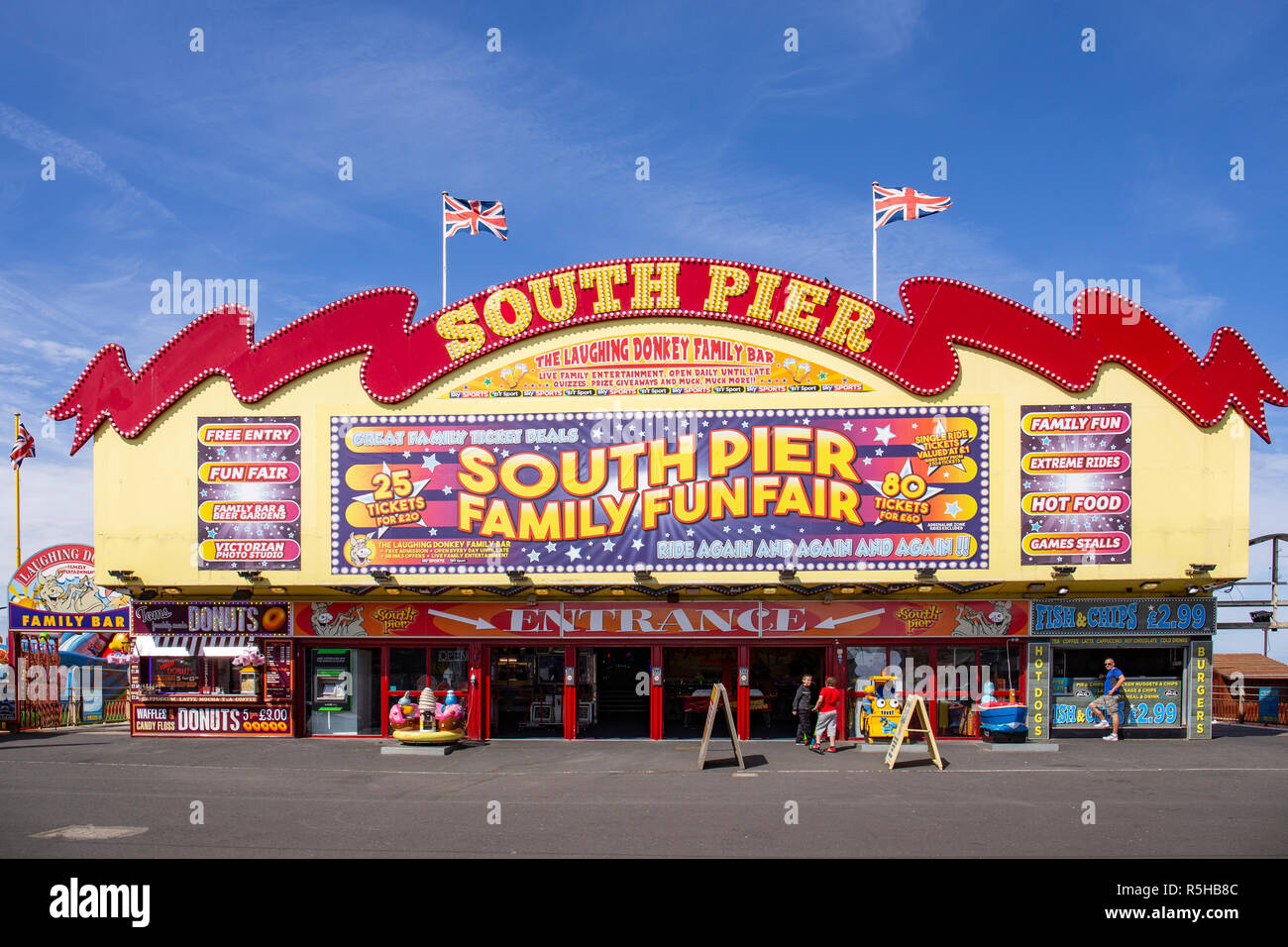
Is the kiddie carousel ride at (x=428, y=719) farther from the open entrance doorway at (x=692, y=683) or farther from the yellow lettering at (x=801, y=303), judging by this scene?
the yellow lettering at (x=801, y=303)

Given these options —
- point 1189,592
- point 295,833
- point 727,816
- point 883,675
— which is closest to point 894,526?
point 883,675

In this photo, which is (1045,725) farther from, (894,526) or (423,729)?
(423,729)

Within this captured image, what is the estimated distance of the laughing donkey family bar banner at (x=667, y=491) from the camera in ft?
71.5

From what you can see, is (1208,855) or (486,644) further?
(486,644)

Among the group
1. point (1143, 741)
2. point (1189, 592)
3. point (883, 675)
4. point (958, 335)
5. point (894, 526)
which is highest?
point (958, 335)

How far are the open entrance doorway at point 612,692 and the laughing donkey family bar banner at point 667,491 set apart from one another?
341 cm

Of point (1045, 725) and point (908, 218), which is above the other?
point (908, 218)

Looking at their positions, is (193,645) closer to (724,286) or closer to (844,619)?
(724,286)

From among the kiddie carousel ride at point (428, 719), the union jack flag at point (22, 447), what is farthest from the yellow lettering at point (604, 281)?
the union jack flag at point (22, 447)

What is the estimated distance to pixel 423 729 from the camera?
832 inches

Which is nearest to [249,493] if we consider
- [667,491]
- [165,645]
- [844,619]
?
[165,645]

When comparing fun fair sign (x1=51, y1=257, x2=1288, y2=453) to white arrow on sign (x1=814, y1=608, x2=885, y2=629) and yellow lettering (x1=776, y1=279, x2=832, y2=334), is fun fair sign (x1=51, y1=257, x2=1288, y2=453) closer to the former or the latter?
yellow lettering (x1=776, y1=279, x2=832, y2=334)

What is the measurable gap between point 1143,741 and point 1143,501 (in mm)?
5456

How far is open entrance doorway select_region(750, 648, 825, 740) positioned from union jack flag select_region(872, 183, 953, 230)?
10825 millimetres
